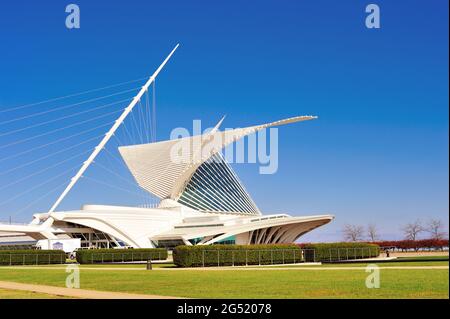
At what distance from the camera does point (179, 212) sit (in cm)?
9219

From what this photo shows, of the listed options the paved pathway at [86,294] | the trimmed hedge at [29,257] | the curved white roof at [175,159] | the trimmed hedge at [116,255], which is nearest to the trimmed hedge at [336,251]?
the trimmed hedge at [116,255]

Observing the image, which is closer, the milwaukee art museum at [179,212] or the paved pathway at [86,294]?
the paved pathway at [86,294]

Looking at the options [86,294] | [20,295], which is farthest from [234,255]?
[20,295]

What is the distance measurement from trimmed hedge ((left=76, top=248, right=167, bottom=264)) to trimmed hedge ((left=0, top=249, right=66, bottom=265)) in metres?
2.08

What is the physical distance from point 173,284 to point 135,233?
61396mm

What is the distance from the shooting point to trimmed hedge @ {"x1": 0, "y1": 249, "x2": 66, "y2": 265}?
1964 inches

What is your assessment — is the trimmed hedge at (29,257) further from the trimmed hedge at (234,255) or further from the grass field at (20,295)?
the grass field at (20,295)

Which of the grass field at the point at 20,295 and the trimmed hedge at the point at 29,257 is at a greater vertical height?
the grass field at the point at 20,295

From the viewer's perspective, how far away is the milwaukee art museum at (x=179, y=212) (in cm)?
7925

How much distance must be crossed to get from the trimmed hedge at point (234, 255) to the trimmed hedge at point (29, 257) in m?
16.4

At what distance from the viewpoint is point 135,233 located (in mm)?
82625

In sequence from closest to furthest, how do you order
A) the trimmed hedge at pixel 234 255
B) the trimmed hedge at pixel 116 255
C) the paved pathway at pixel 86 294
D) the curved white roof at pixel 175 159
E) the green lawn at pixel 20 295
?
the paved pathway at pixel 86 294, the green lawn at pixel 20 295, the trimmed hedge at pixel 234 255, the trimmed hedge at pixel 116 255, the curved white roof at pixel 175 159

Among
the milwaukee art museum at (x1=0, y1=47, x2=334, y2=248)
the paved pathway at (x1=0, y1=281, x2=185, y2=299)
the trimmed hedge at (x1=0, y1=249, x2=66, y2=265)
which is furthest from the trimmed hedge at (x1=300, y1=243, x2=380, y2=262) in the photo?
the milwaukee art museum at (x1=0, y1=47, x2=334, y2=248)

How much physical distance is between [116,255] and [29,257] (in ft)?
26.3
